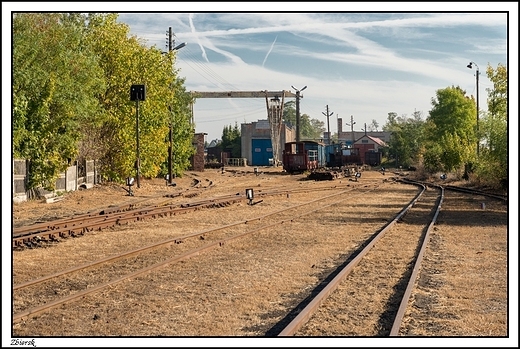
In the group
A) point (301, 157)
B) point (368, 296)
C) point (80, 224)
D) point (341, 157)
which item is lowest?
point (368, 296)

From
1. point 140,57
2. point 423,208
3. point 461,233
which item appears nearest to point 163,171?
point 140,57

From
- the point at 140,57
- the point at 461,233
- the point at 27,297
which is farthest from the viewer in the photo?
the point at 140,57

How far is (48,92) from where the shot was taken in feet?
84.3

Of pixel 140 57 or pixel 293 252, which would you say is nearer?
pixel 293 252

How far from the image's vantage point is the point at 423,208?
24625mm

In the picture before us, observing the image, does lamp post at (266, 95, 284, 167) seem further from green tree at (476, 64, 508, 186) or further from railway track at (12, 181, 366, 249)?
railway track at (12, 181, 366, 249)

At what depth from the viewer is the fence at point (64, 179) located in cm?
2448

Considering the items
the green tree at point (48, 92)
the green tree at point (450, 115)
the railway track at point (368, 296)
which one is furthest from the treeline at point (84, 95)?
the green tree at point (450, 115)

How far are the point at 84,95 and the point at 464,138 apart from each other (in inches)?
1469

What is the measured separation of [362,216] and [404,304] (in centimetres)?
1281

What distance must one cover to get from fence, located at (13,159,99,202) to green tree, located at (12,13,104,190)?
1.17ft

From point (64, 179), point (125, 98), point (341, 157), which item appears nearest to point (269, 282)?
point (64, 179)

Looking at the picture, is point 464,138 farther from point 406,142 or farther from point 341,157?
point 406,142

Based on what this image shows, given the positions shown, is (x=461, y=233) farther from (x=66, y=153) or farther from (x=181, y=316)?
(x=66, y=153)
